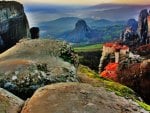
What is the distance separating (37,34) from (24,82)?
1181 inches

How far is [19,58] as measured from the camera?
27438 mm

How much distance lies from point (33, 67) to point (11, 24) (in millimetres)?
21453

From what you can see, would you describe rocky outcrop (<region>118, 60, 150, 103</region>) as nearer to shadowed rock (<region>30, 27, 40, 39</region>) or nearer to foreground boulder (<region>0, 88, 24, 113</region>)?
shadowed rock (<region>30, 27, 40, 39</region>)

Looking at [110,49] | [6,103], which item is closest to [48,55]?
[6,103]

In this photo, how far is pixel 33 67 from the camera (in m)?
25.2

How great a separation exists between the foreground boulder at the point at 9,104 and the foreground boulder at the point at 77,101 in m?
0.48

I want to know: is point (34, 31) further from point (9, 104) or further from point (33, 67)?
point (9, 104)

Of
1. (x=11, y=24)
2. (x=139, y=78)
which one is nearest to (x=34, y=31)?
(x=11, y=24)

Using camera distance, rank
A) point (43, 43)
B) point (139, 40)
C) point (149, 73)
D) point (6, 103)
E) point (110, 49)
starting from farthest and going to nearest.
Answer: point (139, 40) → point (110, 49) → point (149, 73) → point (43, 43) → point (6, 103)

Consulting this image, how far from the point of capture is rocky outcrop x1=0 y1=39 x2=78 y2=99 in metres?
23.7

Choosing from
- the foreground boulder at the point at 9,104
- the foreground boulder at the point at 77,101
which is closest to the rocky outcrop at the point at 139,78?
the foreground boulder at the point at 9,104

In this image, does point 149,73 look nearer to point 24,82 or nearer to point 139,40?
point 24,82

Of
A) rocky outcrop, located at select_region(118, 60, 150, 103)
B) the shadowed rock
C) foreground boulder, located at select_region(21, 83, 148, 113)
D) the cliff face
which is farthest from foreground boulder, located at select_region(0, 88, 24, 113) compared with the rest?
the shadowed rock

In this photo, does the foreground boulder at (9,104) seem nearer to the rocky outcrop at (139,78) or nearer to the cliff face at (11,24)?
the cliff face at (11,24)
